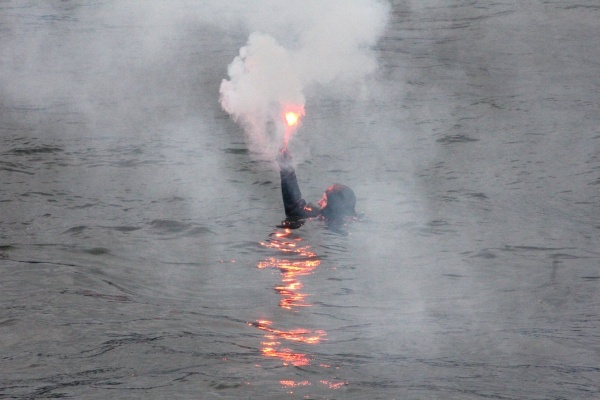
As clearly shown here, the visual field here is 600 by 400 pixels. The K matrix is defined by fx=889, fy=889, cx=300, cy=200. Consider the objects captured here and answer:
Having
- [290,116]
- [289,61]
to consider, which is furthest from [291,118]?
[289,61]

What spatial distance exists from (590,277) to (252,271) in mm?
3089

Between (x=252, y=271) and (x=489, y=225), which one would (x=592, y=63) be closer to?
(x=489, y=225)

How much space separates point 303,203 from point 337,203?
1.34 ft

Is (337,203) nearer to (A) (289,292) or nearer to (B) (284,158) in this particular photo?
(B) (284,158)

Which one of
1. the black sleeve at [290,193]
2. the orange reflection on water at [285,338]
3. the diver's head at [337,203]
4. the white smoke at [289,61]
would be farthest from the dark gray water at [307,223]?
the white smoke at [289,61]

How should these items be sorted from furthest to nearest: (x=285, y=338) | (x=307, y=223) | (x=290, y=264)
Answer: (x=307, y=223) < (x=290, y=264) < (x=285, y=338)

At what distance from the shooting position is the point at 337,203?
10.1 meters

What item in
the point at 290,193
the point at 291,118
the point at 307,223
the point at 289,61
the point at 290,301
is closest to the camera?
the point at 290,301

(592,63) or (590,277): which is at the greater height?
(592,63)

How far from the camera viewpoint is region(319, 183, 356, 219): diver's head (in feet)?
33.2

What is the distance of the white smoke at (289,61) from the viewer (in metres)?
10.3

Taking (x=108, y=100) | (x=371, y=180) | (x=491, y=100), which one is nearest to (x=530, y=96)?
(x=491, y=100)

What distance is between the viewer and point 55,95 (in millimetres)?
17078

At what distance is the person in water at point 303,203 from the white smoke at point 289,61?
28.3 inches
